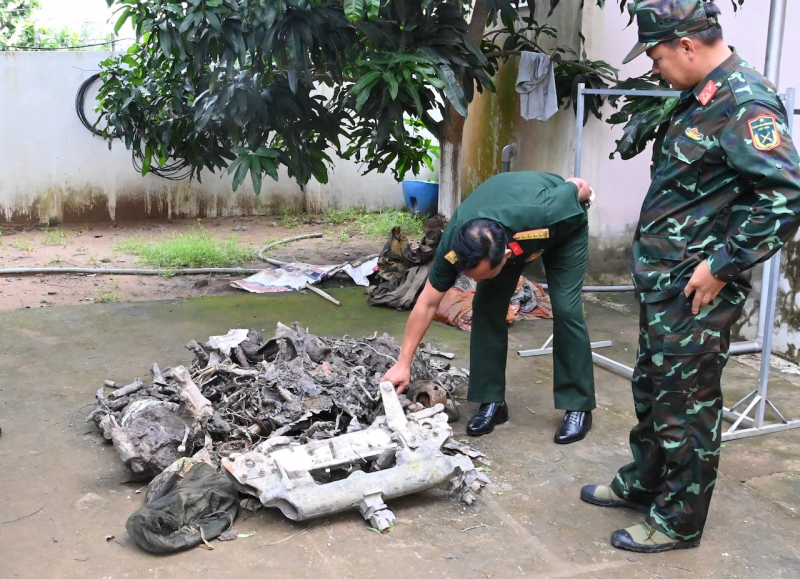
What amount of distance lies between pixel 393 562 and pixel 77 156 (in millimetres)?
8497

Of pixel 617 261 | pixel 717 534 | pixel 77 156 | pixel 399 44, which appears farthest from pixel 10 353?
pixel 77 156

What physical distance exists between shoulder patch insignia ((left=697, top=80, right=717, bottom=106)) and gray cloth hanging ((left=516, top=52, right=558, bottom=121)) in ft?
12.4

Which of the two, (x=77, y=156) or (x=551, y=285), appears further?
(x=77, y=156)

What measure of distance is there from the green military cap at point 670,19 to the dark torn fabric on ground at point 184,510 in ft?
7.02

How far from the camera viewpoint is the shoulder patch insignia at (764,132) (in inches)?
87.7

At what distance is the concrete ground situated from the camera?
8.54 ft

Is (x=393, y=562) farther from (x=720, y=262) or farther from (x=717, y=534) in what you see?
(x=720, y=262)

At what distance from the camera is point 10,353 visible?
4.79 metres

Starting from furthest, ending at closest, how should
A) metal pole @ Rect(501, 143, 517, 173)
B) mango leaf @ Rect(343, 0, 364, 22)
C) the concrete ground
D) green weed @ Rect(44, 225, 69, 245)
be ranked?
green weed @ Rect(44, 225, 69, 245), metal pole @ Rect(501, 143, 517, 173), mango leaf @ Rect(343, 0, 364, 22), the concrete ground

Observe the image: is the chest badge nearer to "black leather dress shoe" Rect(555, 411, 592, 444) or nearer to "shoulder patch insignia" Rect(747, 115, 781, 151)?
"shoulder patch insignia" Rect(747, 115, 781, 151)

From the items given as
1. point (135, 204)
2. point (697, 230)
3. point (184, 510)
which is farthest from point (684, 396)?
point (135, 204)

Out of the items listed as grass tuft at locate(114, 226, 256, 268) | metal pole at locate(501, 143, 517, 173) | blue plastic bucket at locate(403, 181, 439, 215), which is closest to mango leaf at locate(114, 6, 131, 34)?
grass tuft at locate(114, 226, 256, 268)

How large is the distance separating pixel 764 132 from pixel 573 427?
1.76 m

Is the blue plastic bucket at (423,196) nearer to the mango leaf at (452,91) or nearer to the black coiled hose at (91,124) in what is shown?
the black coiled hose at (91,124)
